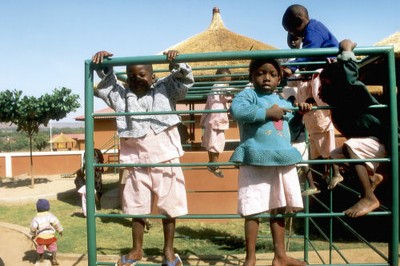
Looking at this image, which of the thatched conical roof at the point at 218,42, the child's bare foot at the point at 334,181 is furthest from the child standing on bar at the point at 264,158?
the thatched conical roof at the point at 218,42

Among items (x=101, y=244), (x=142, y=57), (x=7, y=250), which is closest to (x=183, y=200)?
(x=142, y=57)

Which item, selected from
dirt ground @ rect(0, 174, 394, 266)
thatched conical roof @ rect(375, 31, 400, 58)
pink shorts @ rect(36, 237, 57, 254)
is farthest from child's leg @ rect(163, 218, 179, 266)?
thatched conical roof @ rect(375, 31, 400, 58)

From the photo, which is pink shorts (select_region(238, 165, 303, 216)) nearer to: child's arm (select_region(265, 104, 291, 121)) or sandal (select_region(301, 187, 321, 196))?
child's arm (select_region(265, 104, 291, 121))

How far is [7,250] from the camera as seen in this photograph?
238 inches

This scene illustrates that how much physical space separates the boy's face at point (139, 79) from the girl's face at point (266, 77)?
26.7 inches

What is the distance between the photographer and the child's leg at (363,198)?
6.86 ft

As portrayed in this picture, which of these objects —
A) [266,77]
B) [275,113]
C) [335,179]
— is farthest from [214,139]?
[275,113]

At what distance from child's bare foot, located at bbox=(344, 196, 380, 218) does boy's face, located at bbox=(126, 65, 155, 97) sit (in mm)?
1334

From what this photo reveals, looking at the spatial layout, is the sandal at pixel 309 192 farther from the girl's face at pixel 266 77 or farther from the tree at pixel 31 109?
the tree at pixel 31 109

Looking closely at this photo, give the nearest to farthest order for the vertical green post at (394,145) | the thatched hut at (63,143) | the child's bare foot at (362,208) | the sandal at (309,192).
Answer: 1. the vertical green post at (394,145)
2. the child's bare foot at (362,208)
3. the sandal at (309,192)
4. the thatched hut at (63,143)

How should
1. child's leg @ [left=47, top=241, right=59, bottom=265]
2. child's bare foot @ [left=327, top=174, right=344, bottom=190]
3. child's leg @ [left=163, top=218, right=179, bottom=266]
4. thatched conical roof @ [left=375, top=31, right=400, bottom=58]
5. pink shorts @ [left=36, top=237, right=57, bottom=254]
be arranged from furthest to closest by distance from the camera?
thatched conical roof @ [left=375, top=31, right=400, bottom=58]
pink shorts @ [left=36, top=237, right=57, bottom=254]
child's leg @ [left=47, top=241, right=59, bottom=265]
child's bare foot @ [left=327, top=174, right=344, bottom=190]
child's leg @ [left=163, top=218, right=179, bottom=266]

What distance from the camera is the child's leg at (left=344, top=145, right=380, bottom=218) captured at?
209cm

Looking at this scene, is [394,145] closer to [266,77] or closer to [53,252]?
[266,77]

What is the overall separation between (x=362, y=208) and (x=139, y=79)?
1429 mm
